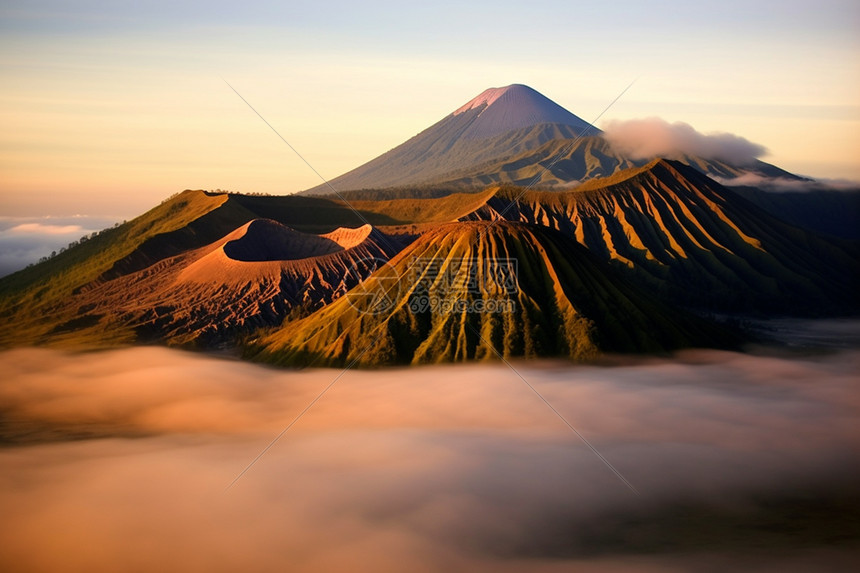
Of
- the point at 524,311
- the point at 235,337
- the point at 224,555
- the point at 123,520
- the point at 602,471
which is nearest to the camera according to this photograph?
the point at 224,555

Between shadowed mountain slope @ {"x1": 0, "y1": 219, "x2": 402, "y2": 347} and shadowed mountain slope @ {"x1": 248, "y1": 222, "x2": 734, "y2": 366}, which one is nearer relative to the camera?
shadowed mountain slope @ {"x1": 248, "y1": 222, "x2": 734, "y2": 366}

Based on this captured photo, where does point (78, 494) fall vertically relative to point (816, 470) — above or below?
above

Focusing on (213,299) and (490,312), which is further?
(213,299)

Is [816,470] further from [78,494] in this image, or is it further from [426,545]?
[78,494]

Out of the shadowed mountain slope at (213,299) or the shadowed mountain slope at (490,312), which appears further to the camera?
the shadowed mountain slope at (213,299)

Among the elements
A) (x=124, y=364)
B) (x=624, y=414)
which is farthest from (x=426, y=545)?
(x=124, y=364)

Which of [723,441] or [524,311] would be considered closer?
[723,441]

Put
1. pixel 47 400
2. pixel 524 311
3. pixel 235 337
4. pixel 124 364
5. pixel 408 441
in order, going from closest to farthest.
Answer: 1. pixel 408 441
2. pixel 47 400
3. pixel 524 311
4. pixel 124 364
5. pixel 235 337

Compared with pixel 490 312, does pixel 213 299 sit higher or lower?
higher
